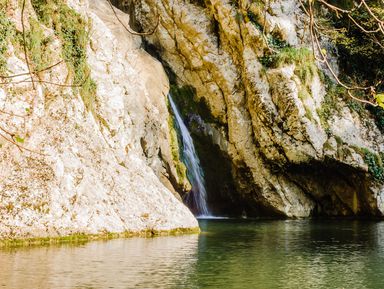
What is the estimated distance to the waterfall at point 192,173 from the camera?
2555cm

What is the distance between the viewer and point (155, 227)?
15.3 m

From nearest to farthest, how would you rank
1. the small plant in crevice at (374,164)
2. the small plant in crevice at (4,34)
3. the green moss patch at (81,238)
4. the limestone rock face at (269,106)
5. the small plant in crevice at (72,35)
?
the green moss patch at (81,238)
the small plant in crevice at (4,34)
the small plant in crevice at (72,35)
the limestone rock face at (269,106)
the small plant in crevice at (374,164)

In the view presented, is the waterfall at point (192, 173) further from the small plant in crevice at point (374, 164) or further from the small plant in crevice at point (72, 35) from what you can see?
the small plant in crevice at point (72, 35)

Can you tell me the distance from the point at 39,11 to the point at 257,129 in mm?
12268

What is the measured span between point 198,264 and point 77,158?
5.77 metres

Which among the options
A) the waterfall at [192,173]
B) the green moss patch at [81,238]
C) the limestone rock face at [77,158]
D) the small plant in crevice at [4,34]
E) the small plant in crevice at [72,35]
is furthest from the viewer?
the waterfall at [192,173]

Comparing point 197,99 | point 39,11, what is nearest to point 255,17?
point 197,99

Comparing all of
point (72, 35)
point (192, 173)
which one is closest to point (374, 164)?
point (192, 173)

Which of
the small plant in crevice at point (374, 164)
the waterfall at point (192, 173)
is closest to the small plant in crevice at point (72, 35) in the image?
the waterfall at point (192, 173)

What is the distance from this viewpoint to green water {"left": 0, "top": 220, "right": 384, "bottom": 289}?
802 centimetres

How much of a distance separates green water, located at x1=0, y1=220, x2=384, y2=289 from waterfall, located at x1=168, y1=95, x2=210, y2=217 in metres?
11.1

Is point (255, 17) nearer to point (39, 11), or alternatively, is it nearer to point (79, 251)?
point (39, 11)

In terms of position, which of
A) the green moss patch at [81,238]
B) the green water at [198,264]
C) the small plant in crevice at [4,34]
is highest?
the small plant in crevice at [4,34]

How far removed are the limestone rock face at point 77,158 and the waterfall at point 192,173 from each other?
16.5 ft
